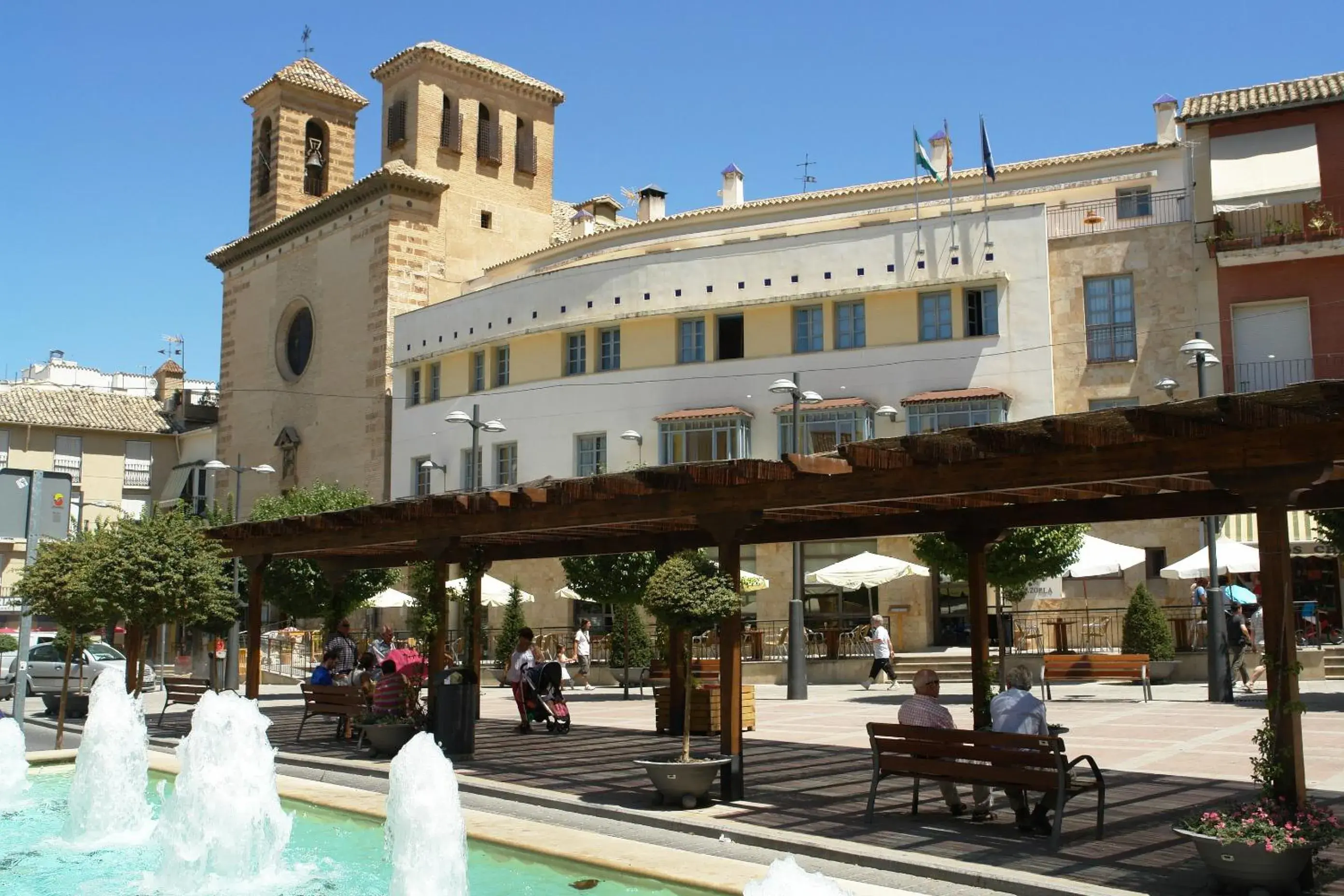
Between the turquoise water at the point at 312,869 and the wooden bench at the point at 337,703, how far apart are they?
12.7 ft

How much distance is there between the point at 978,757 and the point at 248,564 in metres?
A: 12.4

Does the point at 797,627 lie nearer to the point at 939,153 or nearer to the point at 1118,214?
the point at 1118,214

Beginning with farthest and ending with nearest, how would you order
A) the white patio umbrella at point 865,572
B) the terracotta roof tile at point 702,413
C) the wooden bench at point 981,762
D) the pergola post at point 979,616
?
the terracotta roof tile at point 702,413 → the white patio umbrella at point 865,572 → the pergola post at point 979,616 → the wooden bench at point 981,762

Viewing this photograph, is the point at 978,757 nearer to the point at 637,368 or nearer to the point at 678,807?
the point at 678,807

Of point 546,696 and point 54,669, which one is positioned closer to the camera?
point 546,696

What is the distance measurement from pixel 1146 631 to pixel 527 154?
34.1 metres

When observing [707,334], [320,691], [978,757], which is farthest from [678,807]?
[707,334]

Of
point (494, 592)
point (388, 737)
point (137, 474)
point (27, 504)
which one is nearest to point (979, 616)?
point (388, 737)

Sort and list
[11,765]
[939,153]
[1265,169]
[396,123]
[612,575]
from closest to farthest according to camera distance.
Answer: [11,765]
[612,575]
[1265,169]
[939,153]
[396,123]

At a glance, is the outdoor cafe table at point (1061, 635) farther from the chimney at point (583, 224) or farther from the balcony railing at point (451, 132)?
the balcony railing at point (451, 132)

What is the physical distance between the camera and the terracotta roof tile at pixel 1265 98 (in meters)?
30.0

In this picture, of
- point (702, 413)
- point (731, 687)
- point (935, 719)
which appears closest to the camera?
point (935, 719)

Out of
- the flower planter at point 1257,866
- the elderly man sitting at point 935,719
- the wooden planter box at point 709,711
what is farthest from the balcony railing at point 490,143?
the flower planter at point 1257,866

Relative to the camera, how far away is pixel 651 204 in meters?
47.0
